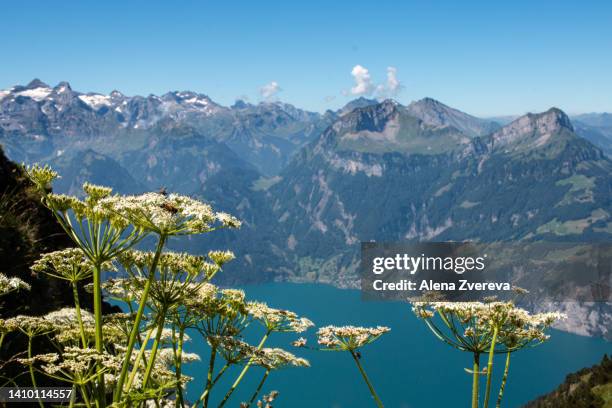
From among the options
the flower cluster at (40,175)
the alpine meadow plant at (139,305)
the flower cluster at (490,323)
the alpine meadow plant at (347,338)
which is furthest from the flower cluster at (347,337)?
the flower cluster at (40,175)

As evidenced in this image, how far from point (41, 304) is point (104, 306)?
29.6 feet

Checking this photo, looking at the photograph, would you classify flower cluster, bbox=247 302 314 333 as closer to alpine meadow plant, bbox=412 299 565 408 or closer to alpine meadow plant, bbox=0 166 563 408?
alpine meadow plant, bbox=0 166 563 408

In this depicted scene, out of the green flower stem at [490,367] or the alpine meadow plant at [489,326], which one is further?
the alpine meadow plant at [489,326]

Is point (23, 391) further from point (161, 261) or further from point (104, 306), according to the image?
point (104, 306)

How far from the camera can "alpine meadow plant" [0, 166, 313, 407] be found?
6836 millimetres

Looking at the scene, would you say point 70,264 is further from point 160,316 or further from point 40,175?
point 160,316

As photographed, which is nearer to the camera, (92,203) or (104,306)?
(92,203)

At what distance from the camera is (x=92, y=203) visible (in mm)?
7527

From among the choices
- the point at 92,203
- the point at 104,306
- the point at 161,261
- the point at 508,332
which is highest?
the point at 92,203

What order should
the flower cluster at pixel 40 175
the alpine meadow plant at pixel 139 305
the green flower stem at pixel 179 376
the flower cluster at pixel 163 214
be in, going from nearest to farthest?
the alpine meadow plant at pixel 139 305 < the flower cluster at pixel 163 214 < the flower cluster at pixel 40 175 < the green flower stem at pixel 179 376

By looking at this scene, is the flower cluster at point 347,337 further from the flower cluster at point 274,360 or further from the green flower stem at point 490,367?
the green flower stem at point 490,367

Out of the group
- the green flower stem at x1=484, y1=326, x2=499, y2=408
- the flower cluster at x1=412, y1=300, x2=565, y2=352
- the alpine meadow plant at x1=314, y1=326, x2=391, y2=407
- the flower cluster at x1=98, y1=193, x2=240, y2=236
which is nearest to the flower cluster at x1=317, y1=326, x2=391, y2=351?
the alpine meadow plant at x1=314, y1=326, x2=391, y2=407

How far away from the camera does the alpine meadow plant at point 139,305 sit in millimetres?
6836

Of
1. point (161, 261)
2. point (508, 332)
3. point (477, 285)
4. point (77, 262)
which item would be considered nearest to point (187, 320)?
point (161, 261)
